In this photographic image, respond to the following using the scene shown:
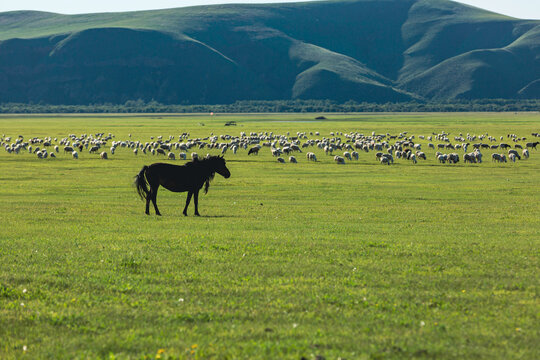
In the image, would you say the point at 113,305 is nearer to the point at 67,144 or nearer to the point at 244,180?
the point at 244,180

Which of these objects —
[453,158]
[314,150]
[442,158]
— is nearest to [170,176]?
[453,158]

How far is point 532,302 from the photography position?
1127 cm

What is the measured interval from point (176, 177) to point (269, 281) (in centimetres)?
1234

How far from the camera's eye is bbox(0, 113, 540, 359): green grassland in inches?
369

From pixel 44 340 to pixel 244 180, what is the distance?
3189cm

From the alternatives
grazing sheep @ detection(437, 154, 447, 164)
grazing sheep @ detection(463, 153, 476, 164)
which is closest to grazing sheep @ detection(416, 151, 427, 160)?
grazing sheep @ detection(437, 154, 447, 164)

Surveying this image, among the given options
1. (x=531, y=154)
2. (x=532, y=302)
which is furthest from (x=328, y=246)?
(x=531, y=154)

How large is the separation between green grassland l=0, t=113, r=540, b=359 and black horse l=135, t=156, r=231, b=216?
994 mm

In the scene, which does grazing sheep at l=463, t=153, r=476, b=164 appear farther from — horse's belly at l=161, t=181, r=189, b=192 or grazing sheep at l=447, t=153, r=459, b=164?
horse's belly at l=161, t=181, r=189, b=192

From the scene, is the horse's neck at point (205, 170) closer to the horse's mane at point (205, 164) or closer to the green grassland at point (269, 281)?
the horse's mane at point (205, 164)

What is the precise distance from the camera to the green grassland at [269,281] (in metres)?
9.37

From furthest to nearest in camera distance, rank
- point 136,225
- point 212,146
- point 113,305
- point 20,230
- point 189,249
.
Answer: point 212,146 < point 136,225 < point 20,230 < point 189,249 < point 113,305

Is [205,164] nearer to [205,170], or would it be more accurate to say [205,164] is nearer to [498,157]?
[205,170]

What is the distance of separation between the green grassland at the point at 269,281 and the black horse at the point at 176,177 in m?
0.99
